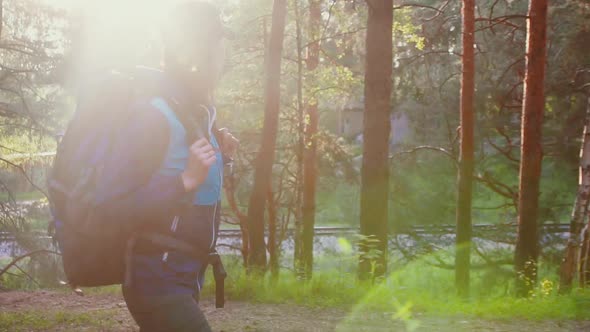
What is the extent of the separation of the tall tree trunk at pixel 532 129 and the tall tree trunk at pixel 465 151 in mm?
2338

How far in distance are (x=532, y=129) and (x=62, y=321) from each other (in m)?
11.0

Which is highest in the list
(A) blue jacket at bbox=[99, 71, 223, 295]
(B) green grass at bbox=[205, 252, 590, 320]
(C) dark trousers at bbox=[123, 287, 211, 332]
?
(A) blue jacket at bbox=[99, 71, 223, 295]

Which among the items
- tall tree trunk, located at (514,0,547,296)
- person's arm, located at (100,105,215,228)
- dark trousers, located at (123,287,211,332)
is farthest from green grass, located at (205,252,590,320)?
tall tree trunk, located at (514,0,547,296)

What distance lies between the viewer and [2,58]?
1720 cm

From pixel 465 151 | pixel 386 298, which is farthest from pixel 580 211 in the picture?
pixel 386 298

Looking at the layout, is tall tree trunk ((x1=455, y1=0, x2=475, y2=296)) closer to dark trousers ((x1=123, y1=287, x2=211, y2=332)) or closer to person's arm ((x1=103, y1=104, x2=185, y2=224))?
dark trousers ((x1=123, y1=287, x2=211, y2=332))

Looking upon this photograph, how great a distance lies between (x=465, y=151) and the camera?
64.0 ft

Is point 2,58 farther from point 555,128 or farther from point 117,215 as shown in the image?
point 117,215

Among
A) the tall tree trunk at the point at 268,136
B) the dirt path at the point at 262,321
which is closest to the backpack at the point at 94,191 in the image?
the dirt path at the point at 262,321

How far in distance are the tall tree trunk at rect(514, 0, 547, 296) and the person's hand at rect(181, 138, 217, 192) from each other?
1422 centimetres

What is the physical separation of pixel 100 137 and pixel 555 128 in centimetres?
2178

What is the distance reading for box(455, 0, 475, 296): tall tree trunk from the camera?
61.9ft

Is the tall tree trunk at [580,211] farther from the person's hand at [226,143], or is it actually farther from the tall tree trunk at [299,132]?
the person's hand at [226,143]

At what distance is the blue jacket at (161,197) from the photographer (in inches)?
94.1
